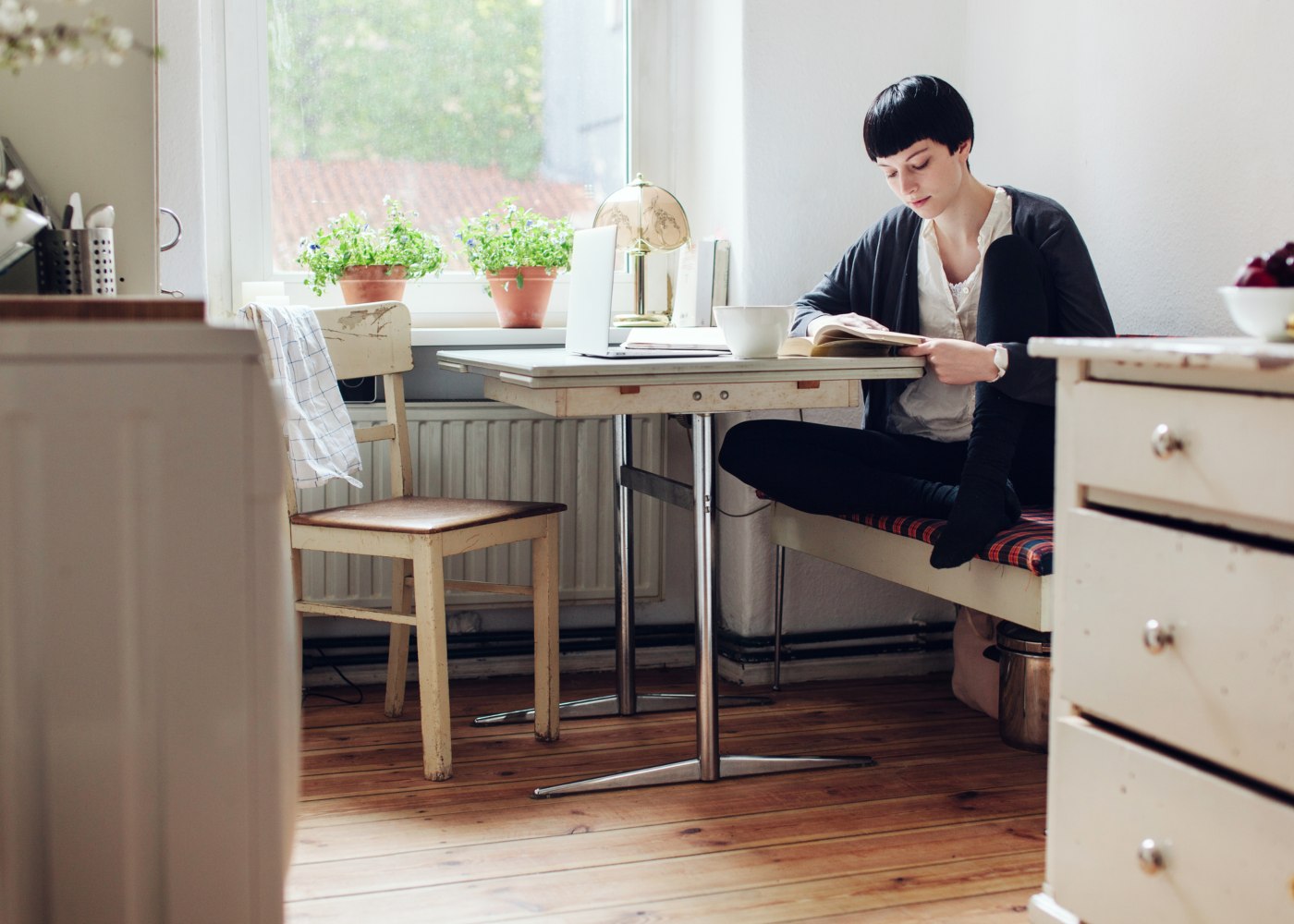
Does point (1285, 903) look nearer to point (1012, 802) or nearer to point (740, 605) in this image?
point (1012, 802)

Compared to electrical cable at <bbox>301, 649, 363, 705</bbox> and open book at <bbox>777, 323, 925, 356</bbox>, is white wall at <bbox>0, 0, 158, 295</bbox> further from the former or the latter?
electrical cable at <bbox>301, 649, 363, 705</bbox>

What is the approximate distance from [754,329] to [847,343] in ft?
0.50

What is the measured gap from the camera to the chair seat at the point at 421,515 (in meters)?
2.01

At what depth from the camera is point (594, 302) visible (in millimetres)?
2055

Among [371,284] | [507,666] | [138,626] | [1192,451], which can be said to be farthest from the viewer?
Answer: [507,666]

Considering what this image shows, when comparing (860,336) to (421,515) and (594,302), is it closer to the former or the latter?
(594,302)

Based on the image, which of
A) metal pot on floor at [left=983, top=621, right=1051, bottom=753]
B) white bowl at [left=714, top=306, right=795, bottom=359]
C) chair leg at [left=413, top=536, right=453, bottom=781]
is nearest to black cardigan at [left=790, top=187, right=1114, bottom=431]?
white bowl at [left=714, top=306, right=795, bottom=359]

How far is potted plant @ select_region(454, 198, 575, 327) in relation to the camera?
8.51 ft

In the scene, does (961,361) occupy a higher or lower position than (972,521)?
higher

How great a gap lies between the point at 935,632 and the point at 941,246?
92 centimetres

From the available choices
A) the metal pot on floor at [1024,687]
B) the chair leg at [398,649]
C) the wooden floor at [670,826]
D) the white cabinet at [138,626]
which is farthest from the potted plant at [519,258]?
the white cabinet at [138,626]

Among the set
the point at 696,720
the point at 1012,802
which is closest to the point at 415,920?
the point at 696,720

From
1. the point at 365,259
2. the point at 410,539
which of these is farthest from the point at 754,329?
the point at 365,259

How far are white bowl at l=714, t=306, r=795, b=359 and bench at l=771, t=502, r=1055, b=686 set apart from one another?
1.26ft
